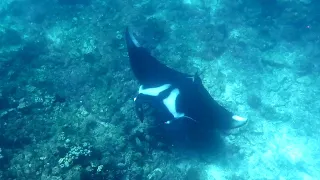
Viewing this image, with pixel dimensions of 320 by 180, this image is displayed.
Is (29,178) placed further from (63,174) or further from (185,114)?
(185,114)

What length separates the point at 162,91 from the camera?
4398 mm

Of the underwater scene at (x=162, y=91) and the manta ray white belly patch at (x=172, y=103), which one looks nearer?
the manta ray white belly patch at (x=172, y=103)

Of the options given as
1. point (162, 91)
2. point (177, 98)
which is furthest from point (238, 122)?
point (162, 91)

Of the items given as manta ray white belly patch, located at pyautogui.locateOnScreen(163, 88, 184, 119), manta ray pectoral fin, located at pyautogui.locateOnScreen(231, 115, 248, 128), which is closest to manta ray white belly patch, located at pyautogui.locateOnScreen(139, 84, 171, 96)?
manta ray white belly patch, located at pyautogui.locateOnScreen(163, 88, 184, 119)

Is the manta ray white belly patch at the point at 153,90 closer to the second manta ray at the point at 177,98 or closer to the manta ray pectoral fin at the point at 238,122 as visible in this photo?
the second manta ray at the point at 177,98

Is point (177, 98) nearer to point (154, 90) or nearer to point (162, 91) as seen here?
point (162, 91)

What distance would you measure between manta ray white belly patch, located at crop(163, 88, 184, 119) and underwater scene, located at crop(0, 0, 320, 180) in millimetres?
17

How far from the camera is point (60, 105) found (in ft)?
17.2

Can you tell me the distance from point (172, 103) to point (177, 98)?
0.12 meters

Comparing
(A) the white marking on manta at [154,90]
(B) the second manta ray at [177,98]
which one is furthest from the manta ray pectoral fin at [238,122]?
(A) the white marking on manta at [154,90]

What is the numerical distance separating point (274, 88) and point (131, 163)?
4381 millimetres

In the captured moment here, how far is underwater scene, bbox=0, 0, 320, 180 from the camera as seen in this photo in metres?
4.42

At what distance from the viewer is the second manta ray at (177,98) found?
429 cm

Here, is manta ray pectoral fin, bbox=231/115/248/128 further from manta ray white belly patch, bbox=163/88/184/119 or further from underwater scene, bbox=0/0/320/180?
manta ray white belly patch, bbox=163/88/184/119
